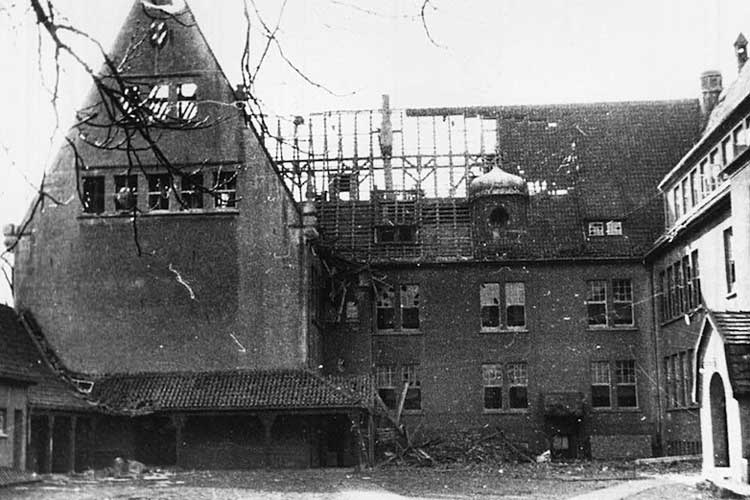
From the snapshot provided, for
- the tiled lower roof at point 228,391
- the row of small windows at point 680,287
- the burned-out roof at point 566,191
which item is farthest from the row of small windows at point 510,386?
the tiled lower roof at point 228,391

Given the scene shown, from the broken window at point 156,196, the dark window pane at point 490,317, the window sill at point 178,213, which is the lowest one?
the dark window pane at point 490,317

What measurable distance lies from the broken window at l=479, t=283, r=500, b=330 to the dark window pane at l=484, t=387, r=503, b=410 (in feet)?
8.04

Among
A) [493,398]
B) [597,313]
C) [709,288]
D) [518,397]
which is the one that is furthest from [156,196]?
[709,288]

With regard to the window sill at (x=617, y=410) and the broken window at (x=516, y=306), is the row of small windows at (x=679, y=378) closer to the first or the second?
the window sill at (x=617, y=410)

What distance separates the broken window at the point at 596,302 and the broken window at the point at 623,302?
393mm

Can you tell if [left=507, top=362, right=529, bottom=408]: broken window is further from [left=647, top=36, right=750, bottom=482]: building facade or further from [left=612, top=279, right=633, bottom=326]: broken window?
[left=647, top=36, right=750, bottom=482]: building facade

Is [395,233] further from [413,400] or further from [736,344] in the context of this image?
[736,344]

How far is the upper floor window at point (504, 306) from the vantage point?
138ft

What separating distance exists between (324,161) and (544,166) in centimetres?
966

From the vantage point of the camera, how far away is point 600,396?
136 ft

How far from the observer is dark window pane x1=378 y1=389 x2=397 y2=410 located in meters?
42.0

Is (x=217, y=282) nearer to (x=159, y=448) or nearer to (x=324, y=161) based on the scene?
(x=159, y=448)

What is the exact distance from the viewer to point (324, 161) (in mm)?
46969

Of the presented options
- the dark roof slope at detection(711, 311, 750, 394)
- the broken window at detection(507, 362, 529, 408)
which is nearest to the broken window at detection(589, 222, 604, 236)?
the broken window at detection(507, 362, 529, 408)
